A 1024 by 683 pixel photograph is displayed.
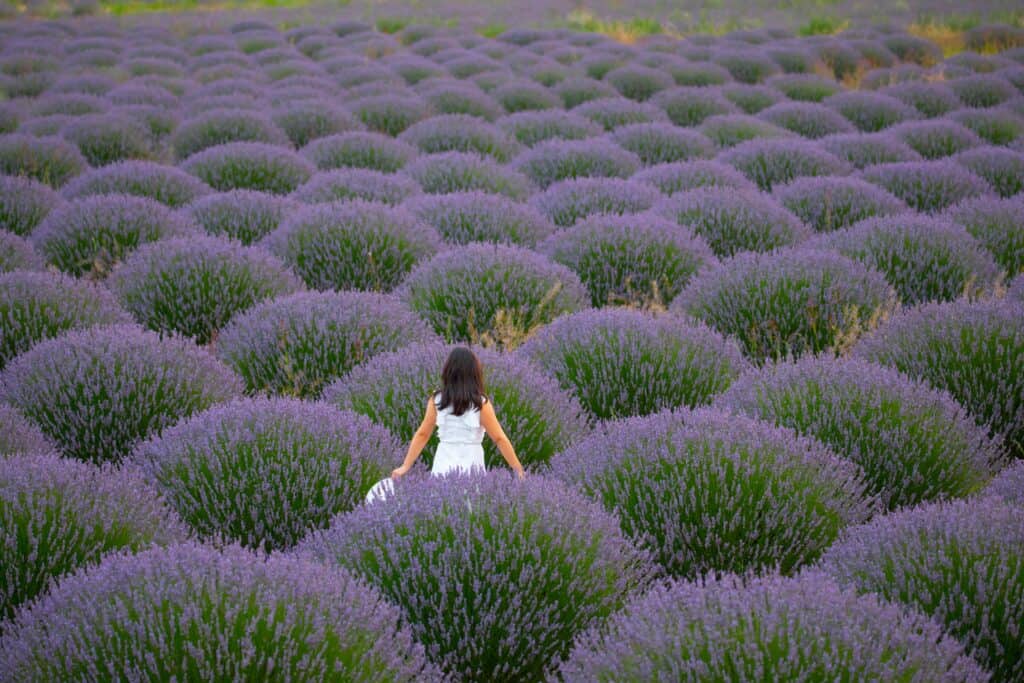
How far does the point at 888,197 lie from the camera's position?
706 centimetres

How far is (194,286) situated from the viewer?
5355 millimetres

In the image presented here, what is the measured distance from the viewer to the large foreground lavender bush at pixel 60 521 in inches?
109

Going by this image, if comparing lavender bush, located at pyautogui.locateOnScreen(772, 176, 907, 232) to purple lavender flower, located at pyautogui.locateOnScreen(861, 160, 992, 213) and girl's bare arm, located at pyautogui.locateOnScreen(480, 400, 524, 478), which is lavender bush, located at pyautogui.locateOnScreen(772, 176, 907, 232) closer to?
purple lavender flower, located at pyautogui.locateOnScreen(861, 160, 992, 213)

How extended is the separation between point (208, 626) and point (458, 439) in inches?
54.3

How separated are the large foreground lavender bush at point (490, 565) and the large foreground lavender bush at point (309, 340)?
5.70ft

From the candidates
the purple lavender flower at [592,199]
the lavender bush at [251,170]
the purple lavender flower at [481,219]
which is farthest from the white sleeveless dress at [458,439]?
the lavender bush at [251,170]

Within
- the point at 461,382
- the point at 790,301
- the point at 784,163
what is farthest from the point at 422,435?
the point at 784,163

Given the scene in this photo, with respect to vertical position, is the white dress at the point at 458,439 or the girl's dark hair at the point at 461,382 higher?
the girl's dark hair at the point at 461,382

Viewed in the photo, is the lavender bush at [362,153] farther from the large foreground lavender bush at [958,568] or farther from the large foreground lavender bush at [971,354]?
the large foreground lavender bush at [958,568]

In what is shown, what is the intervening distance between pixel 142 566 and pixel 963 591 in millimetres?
2181

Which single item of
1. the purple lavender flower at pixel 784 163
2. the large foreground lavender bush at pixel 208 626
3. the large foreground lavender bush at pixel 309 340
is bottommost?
the large foreground lavender bush at pixel 309 340

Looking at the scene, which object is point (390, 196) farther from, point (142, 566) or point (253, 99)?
point (142, 566)

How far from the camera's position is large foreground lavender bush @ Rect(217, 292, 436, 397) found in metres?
4.59

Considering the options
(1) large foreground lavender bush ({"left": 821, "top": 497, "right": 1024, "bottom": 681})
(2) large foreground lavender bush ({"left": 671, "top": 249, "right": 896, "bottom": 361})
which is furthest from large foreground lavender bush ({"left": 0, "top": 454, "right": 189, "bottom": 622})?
(2) large foreground lavender bush ({"left": 671, "top": 249, "right": 896, "bottom": 361})
